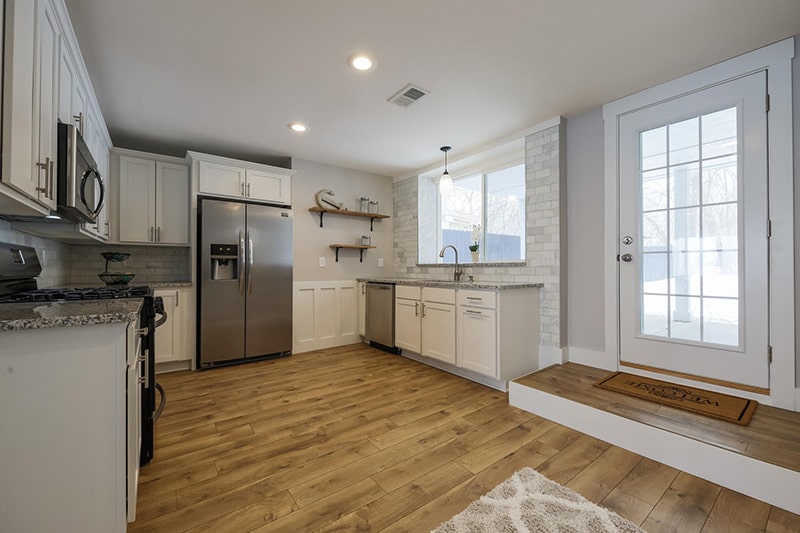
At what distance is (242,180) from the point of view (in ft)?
12.3

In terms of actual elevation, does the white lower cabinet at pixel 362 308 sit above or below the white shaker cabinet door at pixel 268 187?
below

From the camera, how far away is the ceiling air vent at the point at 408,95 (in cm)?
259

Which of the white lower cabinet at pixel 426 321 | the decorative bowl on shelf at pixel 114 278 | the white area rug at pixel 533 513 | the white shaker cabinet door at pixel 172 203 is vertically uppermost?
the white shaker cabinet door at pixel 172 203

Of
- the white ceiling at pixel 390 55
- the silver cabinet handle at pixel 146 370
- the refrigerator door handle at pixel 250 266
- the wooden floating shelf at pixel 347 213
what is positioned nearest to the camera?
the silver cabinet handle at pixel 146 370

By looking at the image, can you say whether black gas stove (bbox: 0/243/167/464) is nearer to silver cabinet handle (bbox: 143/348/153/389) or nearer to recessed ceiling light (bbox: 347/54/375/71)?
silver cabinet handle (bbox: 143/348/153/389)

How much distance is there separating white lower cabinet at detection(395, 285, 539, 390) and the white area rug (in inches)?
50.8

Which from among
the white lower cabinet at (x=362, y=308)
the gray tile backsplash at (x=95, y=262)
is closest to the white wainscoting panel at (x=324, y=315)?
the white lower cabinet at (x=362, y=308)

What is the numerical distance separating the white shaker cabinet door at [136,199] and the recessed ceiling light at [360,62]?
8.70 ft

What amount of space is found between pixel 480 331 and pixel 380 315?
5.20 ft

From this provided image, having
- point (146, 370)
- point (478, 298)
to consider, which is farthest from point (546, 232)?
point (146, 370)

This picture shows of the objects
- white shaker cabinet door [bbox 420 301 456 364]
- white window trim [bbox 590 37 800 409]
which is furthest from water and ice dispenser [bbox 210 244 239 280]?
white window trim [bbox 590 37 800 409]

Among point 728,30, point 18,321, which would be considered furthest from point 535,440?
point 728,30

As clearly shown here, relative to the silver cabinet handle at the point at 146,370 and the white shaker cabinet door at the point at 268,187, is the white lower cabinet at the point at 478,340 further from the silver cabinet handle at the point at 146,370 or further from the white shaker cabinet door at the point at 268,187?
the white shaker cabinet door at the point at 268,187

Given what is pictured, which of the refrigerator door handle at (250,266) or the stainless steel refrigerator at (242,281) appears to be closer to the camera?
the stainless steel refrigerator at (242,281)
